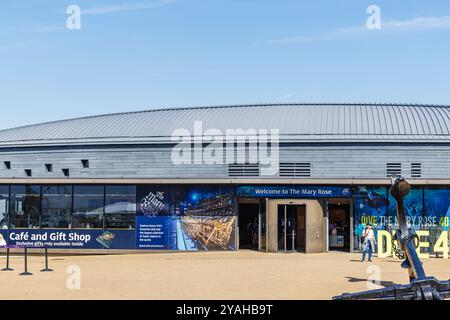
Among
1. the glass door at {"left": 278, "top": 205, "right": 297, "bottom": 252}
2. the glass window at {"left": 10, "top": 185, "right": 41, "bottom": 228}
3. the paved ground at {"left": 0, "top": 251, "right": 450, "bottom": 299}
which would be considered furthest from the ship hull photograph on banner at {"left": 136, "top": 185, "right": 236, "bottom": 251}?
the glass window at {"left": 10, "top": 185, "right": 41, "bottom": 228}

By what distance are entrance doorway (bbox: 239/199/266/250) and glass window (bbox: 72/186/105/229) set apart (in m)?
6.87

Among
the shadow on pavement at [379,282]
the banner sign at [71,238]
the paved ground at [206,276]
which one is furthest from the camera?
the banner sign at [71,238]

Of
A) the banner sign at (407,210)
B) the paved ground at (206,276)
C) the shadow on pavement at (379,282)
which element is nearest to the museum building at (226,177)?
the banner sign at (407,210)

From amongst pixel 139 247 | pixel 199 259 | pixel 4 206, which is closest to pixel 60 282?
pixel 199 259

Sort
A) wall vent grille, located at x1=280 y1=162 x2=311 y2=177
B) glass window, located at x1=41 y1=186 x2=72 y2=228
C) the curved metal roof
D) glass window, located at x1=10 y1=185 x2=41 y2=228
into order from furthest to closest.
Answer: the curved metal roof → wall vent grille, located at x1=280 y1=162 x2=311 y2=177 → glass window, located at x1=10 y1=185 x2=41 y2=228 → glass window, located at x1=41 y1=186 x2=72 y2=228

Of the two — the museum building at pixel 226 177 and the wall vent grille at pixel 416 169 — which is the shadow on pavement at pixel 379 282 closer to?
the museum building at pixel 226 177

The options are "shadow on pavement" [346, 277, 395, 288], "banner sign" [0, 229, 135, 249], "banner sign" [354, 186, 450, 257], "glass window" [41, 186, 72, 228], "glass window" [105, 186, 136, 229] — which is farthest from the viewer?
"glass window" [41, 186, 72, 228]

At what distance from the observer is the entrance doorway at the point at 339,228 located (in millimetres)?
33594

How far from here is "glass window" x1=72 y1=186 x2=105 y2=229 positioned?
33.3 meters

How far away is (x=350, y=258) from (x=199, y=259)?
642 cm

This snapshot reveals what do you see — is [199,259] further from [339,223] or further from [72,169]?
[72,169]

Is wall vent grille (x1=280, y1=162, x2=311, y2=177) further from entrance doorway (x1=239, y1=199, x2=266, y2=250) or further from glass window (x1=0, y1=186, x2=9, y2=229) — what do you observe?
glass window (x1=0, y1=186, x2=9, y2=229)

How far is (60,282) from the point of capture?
66.9 ft

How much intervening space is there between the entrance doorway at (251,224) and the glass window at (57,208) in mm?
8427
